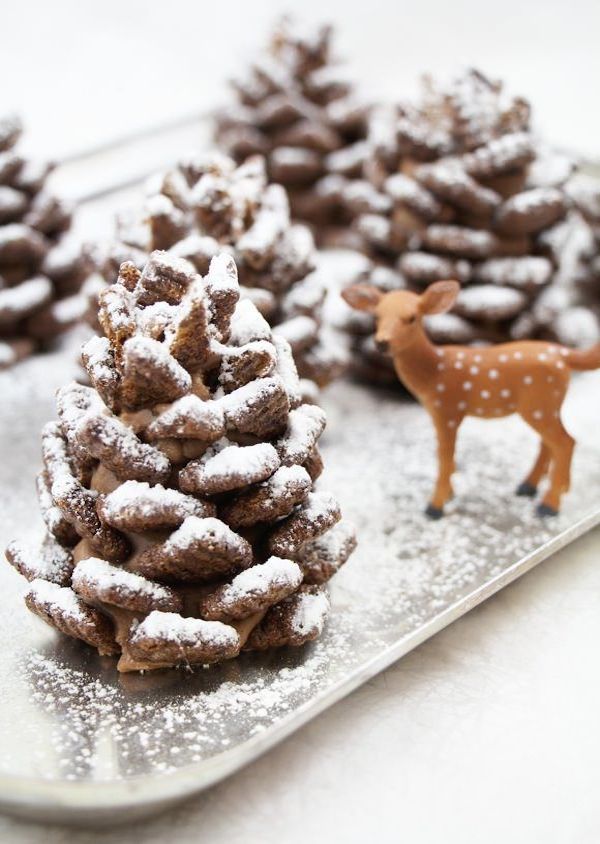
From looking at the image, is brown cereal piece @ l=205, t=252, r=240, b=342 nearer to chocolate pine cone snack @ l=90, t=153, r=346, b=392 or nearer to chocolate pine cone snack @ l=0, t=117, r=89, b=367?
chocolate pine cone snack @ l=90, t=153, r=346, b=392

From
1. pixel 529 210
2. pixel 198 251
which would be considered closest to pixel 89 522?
pixel 198 251

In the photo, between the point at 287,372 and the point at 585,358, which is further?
the point at 585,358

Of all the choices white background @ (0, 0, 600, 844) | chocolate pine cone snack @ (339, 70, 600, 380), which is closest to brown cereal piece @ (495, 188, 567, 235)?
chocolate pine cone snack @ (339, 70, 600, 380)

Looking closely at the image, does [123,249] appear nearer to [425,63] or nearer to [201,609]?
[201,609]

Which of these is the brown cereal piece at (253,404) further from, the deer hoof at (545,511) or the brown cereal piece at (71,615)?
the deer hoof at (545,511)

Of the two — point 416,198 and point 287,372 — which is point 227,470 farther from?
point 416,198
